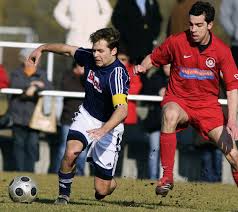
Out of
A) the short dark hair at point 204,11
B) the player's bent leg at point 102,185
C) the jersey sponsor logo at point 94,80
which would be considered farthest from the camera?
the player's bent leg at point 102,185

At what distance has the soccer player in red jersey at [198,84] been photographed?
12141 millimetres

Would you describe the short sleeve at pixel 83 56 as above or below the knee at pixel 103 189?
above

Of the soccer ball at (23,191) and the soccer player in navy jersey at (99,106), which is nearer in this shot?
the soccer player in navy jersey at (99,106)

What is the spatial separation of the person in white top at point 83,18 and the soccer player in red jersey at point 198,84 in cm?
477

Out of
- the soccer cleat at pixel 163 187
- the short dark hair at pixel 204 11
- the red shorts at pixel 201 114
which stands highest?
the short dark hair at pixel 204 11

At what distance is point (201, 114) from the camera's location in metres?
12.4

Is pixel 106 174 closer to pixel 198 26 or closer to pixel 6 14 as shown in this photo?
pixel 198 26

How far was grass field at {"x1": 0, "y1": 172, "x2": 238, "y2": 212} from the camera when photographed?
11680 millimetres

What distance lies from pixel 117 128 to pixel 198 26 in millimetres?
1461

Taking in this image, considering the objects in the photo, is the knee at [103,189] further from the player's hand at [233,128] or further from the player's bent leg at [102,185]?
the player's hand at [233,128]

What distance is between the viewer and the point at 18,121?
17031mm

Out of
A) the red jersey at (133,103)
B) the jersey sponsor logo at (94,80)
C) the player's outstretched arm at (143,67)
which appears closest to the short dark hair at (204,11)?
the player's outstretched arm at (143,67)

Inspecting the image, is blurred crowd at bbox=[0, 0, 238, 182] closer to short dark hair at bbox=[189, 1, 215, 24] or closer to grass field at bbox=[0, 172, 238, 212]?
grass field at bbox=[0, 172, 238, 212]

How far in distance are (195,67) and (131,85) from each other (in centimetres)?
478
